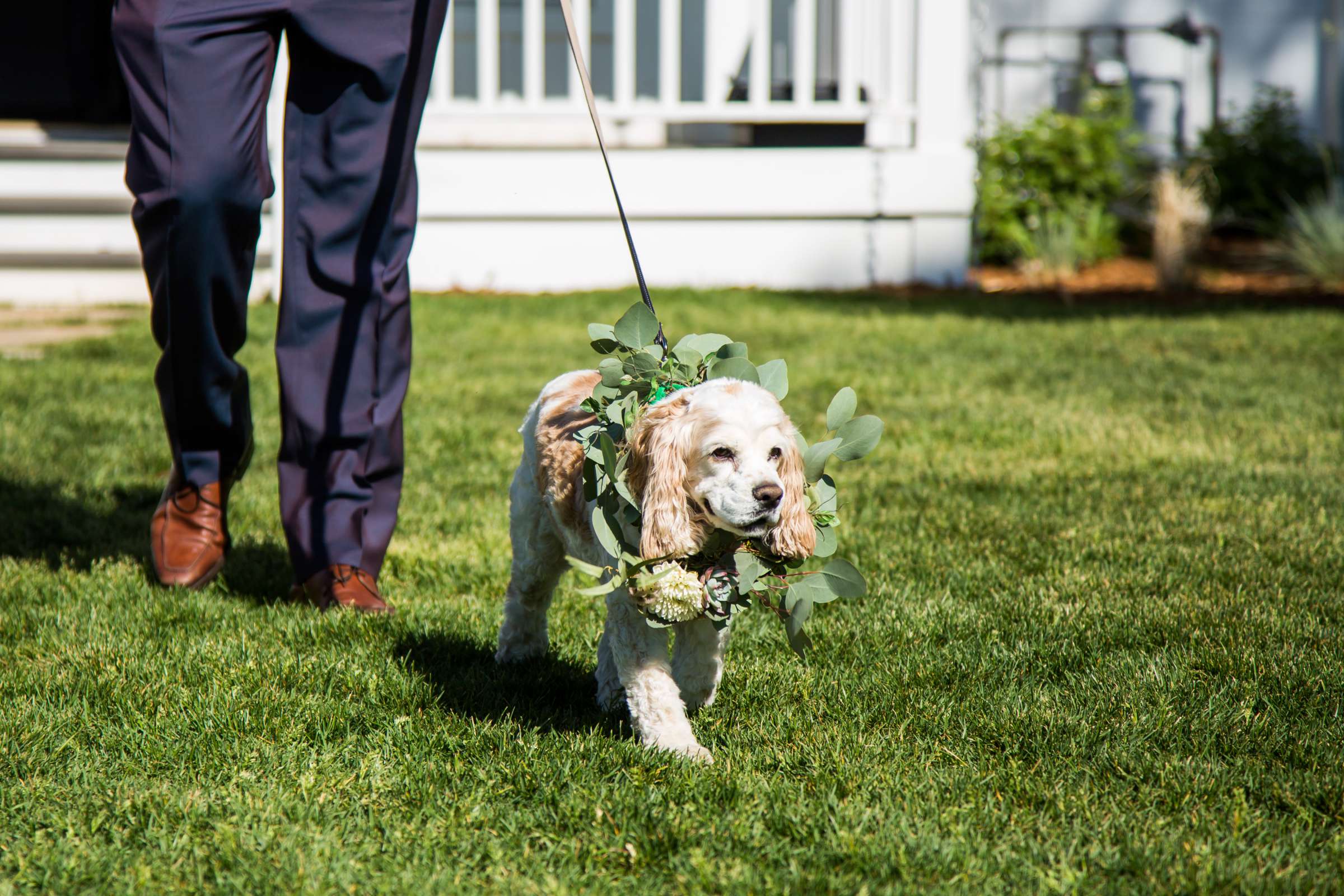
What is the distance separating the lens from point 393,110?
11.0ft

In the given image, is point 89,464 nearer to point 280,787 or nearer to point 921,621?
point 280,787

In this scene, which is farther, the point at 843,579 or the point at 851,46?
the point at 851,46

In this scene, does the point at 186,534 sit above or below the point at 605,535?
below

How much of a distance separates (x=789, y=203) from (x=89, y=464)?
253 inches

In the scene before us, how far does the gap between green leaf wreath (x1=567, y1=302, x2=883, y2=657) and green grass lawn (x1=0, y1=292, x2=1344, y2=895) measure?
1.12ft

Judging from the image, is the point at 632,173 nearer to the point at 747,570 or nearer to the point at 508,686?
the point at 508,686

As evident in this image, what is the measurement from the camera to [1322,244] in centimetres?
1008

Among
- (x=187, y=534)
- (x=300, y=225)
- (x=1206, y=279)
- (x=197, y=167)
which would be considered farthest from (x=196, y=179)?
(x=1206, y=279)

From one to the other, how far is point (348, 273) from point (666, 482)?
4.93 feet

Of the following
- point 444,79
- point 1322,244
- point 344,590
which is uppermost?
point 444,79

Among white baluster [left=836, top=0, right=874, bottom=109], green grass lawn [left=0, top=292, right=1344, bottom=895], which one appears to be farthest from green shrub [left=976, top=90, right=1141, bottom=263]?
green grass lawn [left=0, top=292, right=1344, bottom=895]

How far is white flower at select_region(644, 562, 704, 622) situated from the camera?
2301mm

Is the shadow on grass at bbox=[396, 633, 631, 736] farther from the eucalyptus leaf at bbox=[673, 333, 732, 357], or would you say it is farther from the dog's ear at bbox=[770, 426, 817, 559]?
the eucalyptus leaf at bbox=[673, 333, 732, 357]

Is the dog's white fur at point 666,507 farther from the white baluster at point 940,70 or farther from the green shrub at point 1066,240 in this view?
the green shrub at point 1066,240
